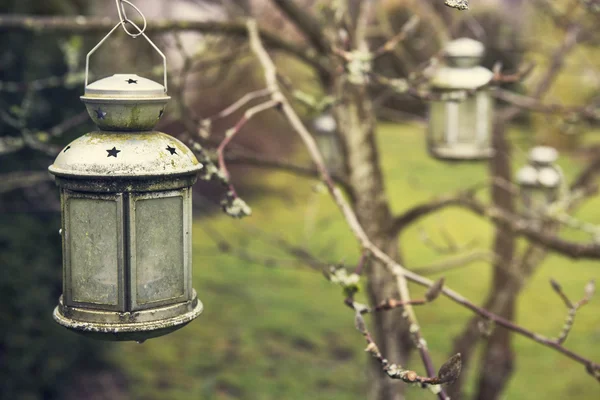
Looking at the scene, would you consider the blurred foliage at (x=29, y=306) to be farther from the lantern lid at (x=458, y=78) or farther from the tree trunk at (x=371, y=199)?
Answer: the lantern lid at (x=458, y=78)

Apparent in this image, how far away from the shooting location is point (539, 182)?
5234 millimetres

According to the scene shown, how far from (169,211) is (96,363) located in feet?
20.4

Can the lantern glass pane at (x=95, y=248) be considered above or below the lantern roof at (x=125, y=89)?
below

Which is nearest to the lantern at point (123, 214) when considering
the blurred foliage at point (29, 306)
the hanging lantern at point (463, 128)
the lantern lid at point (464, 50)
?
the lantern lid at point (464, 50)

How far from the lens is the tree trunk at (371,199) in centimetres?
443

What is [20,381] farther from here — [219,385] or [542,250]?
[542,250]

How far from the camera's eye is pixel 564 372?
965 cm

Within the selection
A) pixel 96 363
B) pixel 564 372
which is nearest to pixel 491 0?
pixel 564 372

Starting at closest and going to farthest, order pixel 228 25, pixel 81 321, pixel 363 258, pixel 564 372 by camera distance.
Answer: pixel 81 321, pixel 363 258, pixel 228 25, pixel 564 372

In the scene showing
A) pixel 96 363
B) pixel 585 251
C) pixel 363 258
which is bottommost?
pixel 96 363

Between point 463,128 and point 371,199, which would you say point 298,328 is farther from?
point 463,128

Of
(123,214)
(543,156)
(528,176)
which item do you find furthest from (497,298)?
(123,214)

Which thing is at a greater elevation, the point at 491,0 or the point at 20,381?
the point at 491,0

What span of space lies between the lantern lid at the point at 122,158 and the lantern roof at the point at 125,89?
92 mm
